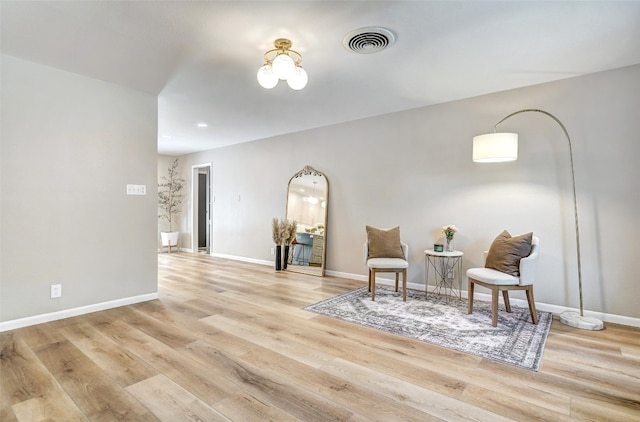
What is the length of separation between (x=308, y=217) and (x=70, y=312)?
3376 millimetres

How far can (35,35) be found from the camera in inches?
96.4

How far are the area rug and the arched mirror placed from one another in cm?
140

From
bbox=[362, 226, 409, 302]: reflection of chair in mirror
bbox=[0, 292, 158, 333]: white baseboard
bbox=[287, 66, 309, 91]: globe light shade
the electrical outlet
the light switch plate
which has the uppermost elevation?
bbox=[287, 66, 309, 91]: globe light shade

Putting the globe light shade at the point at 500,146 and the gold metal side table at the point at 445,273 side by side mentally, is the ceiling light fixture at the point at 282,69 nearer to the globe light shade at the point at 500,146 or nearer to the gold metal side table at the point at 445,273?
the globe light shade at the point at 500,146

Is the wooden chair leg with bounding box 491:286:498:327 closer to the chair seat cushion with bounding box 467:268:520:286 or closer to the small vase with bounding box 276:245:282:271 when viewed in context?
the chair seat cushion with bounding box 467:268:520:286

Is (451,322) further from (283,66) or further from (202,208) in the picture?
(202,208)

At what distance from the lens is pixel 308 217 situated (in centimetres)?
543

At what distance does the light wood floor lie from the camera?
1.69 metres

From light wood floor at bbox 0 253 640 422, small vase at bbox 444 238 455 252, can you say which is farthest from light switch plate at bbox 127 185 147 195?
small vase at bbox 444 238 455 252

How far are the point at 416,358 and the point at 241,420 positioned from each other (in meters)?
1.30

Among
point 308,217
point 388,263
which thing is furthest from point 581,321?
point 308,217

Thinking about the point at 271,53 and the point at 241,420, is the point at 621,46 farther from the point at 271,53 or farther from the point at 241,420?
the point at 241,420

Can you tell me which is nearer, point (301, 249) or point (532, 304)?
point (532, 304)

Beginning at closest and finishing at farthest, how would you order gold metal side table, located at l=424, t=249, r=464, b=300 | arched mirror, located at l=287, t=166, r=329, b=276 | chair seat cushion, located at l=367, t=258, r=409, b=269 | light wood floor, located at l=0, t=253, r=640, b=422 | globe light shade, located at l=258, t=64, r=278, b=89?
light wood floor, located at l=0, t=253, r=640, b=422, globe light shade, located at l=258, t=64, r=278, b=89, chair seat cushion, located at l=367, t=258, r=409, b=269, gold metal side table, located at l=424, t=249, r=464, b=300, arched mirror, located at l=287, t=166, r=329, b=276
